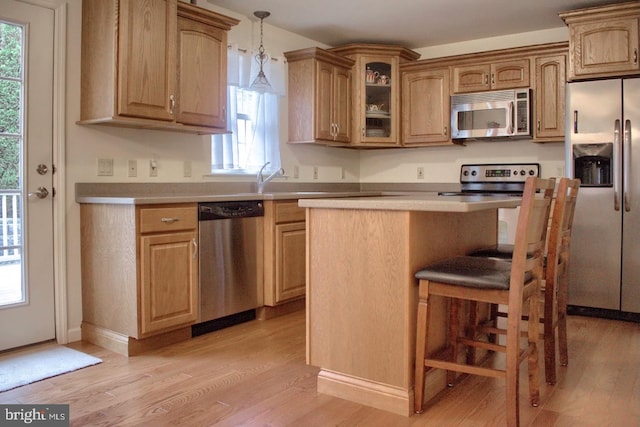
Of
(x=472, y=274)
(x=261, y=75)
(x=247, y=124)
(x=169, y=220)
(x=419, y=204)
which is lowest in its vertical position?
(x=472, y=274)

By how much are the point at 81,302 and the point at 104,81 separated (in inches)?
50.7

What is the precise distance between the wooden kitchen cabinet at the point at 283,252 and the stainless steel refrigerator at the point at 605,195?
6.32ft

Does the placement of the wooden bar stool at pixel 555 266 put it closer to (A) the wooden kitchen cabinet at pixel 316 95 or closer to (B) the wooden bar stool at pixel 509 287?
(B) the wooden bar stool at pixel 509 287

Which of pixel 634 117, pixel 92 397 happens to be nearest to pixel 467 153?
pixel 634 117

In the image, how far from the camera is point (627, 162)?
3.59m

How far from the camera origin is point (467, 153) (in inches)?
195

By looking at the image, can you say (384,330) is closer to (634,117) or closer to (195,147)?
(195,147)

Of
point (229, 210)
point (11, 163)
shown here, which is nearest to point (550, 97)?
point (229, 210)

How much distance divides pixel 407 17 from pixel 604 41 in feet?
4.64

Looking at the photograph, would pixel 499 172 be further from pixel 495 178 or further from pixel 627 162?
pixel 627 162

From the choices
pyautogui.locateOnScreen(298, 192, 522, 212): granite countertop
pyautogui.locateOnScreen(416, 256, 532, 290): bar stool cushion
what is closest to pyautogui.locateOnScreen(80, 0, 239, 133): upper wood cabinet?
pyautogui.locateOnScreen(298, 192, 522, 212): granite countertop

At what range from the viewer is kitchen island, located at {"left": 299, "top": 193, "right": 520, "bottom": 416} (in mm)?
2131

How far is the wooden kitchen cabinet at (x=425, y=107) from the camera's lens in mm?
4742

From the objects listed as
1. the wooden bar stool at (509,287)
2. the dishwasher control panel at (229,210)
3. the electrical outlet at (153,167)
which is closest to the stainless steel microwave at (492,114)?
the dishwasher control panel at (229,210)
